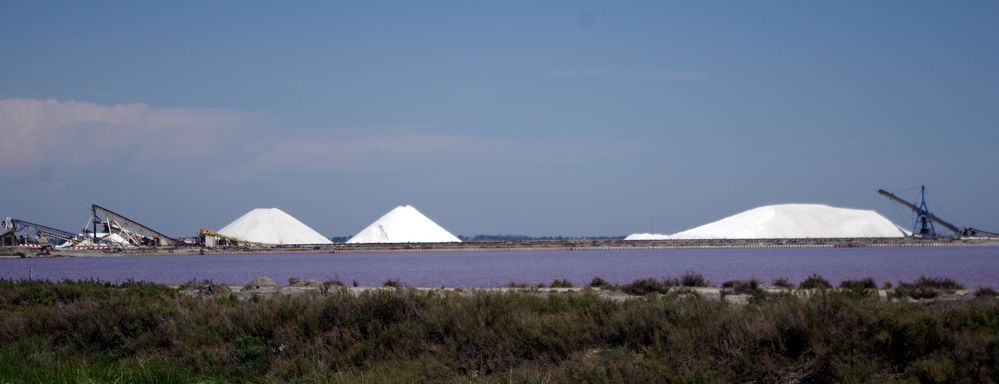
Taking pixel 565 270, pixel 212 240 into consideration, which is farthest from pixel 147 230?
pixel 565 270

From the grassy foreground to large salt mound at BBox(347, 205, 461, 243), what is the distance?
280 ft

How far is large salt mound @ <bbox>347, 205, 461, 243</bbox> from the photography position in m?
100

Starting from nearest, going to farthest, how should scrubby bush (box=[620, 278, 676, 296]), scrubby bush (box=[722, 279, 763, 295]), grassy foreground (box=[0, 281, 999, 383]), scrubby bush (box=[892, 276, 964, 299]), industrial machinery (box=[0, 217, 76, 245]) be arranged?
→ grassy foreground (box=[0, 281, 999, 383]) → scrubby bush (box=[892, 276, 964, 299]) → scrubby bush (box=[722, 279, 763, 295]) → scrubby bush (box=[620, 278, 676, 296]) → industrial machinery (box=[0, 217, 76, 245])

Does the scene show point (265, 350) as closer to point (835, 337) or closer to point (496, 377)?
point (496, 377)

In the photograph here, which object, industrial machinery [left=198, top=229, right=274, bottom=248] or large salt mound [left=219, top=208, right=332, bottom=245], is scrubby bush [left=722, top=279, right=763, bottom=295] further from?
large salt mound [left=219, top=208, right=332, bottom=245]

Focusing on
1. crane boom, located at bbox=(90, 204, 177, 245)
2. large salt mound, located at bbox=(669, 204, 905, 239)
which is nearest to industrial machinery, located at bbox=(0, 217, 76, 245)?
crane boom, located at bbox=(90, 204, 177, 245)

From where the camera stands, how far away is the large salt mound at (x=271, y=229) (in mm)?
98188

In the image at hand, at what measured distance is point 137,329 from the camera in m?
13.5

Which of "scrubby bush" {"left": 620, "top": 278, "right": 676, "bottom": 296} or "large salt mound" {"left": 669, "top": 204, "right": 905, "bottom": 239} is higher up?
"large salt mound" {"left": 669, "top": 204, "right": 905, "bottom": 239}

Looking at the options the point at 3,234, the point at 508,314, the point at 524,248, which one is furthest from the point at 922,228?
the point at 508,314

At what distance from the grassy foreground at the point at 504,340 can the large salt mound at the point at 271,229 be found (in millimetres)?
84863

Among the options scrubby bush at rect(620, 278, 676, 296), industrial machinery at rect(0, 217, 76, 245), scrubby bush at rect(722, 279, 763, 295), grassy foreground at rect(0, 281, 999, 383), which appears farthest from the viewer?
industrial machinery at rect(0, 217, 76, 245)

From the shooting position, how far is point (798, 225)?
4016 inches

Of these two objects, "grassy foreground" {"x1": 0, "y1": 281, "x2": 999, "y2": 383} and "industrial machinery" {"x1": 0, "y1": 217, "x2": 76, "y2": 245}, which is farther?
"industrial machinery" {"x1": 0, "y1": 217, "x2": 76, "y2": 245}
